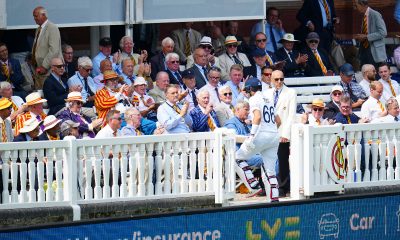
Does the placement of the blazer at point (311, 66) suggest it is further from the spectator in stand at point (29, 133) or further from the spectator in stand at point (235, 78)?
the spectator in stand at point (29, 133)

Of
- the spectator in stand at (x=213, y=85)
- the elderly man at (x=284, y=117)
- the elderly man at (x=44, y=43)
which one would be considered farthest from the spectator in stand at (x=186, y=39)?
the elderly man at (x=284, y=117)

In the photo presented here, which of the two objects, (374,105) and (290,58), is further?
(290,58)

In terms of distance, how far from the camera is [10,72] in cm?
2108

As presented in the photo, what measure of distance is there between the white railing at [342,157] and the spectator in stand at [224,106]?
1.37m

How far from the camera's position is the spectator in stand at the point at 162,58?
73.2 feet

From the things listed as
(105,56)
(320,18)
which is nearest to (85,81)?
(105,56)

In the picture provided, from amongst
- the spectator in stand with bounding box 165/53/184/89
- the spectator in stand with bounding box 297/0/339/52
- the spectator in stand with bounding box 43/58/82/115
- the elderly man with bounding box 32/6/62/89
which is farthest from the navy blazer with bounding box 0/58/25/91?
the spectator in stand with bounding box 297/0/339/52

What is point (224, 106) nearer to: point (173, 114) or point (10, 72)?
point (173, 114)

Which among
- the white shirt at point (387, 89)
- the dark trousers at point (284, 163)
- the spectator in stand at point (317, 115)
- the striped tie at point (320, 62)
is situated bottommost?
the dark trousers at point (284, 163)

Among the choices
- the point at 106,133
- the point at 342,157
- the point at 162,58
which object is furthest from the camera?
the point at 162,58

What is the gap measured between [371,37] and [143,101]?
5.56 metres

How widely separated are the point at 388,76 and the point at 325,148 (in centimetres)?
428

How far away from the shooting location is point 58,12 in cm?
2211

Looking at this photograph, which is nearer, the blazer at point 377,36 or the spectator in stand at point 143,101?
the spectator in stand at point 143,101
